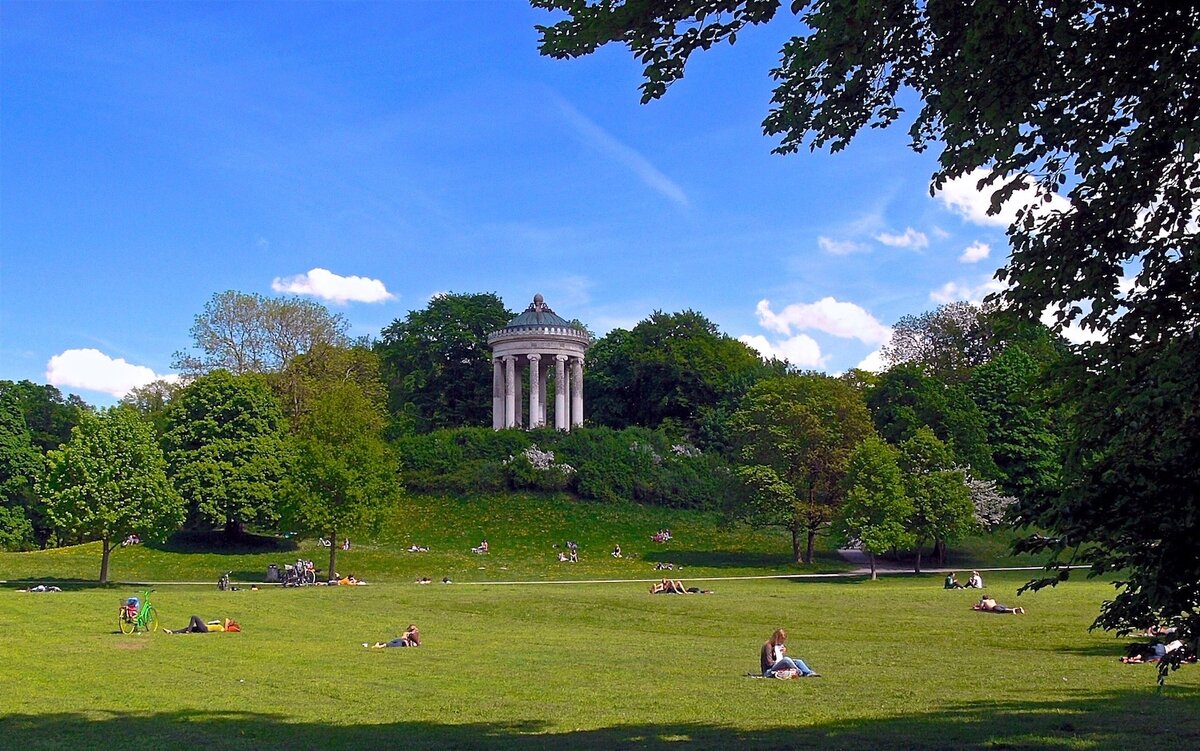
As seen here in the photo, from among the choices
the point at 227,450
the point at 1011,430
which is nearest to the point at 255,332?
the point at 227,450

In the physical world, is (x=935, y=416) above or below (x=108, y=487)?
above

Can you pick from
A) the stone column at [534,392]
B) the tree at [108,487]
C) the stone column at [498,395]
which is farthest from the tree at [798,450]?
the tree at [108,487]

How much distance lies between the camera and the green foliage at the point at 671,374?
83.9m

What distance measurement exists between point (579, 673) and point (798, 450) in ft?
123

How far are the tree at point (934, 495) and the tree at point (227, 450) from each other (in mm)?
29821

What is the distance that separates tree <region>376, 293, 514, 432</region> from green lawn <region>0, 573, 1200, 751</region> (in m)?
58.0

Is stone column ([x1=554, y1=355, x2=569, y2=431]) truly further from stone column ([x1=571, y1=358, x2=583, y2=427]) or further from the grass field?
the grass field

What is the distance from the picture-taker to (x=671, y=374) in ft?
282

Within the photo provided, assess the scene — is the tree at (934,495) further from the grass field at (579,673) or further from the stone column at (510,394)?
the stone column at (510,394)

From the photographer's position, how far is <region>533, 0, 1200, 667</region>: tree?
8.11 m

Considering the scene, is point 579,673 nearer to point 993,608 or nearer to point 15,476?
point 993,608

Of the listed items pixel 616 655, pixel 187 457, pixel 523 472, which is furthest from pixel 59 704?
pixel 523 472

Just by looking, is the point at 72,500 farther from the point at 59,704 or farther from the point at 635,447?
the point at 635,447

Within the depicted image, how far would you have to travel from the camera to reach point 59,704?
14.6 meters
